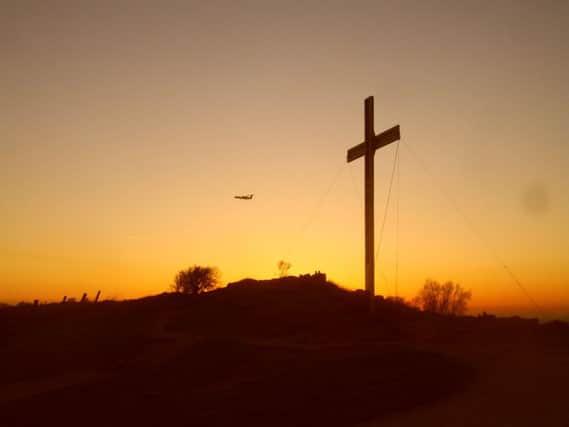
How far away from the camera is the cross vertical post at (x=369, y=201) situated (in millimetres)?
20578

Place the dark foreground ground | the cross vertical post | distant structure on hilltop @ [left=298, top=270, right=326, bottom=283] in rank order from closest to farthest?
the dark foreground ground, the cross vertical post, distant structure on hilltop @ [left=298, top=270, right=326, bottom=283]

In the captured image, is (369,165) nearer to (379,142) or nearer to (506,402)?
(379,142)

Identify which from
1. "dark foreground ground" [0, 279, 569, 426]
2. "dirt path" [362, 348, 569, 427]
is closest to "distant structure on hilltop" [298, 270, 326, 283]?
"dark foreground ground" [0, 279, 569, 426]

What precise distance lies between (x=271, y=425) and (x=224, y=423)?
101cm

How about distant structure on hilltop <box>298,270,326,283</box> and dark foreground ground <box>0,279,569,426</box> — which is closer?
dark foreground ground <box>0,279,569,426</box>

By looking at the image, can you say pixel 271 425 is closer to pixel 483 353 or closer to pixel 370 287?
pixel 483 353

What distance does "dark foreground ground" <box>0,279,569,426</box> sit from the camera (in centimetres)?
982

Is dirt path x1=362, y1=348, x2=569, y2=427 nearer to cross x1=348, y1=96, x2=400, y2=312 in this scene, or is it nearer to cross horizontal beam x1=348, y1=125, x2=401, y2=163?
cross x1=348, y1=96, x2=400, y2=312

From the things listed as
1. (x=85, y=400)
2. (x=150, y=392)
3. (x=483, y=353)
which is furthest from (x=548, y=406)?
(x=85, y=400)

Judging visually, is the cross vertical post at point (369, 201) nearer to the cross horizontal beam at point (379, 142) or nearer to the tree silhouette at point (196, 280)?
the cross horizontal beam at point (379, 142)

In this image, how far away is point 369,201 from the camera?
2109 cm

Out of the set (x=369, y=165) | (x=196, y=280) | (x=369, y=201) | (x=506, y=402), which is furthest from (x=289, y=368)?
(x=196, y=280)

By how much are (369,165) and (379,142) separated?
1.15 m

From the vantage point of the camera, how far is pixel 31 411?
40.9ft
